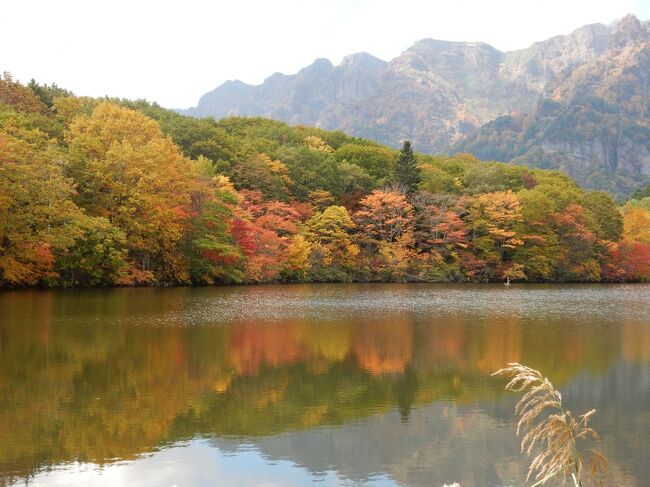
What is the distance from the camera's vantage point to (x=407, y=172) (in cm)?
6078

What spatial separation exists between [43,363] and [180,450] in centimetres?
718

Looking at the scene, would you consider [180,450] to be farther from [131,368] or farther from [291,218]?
[291,218]

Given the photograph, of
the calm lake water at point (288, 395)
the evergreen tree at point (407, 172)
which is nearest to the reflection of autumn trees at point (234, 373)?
the calm lake water at point (288, 395)

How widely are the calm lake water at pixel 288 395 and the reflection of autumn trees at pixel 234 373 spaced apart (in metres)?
0.06

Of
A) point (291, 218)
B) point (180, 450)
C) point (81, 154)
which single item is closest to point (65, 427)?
point (180, 450)

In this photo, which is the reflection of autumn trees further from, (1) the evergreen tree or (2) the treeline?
(1) the evergreen tree

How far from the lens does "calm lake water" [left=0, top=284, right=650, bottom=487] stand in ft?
29.0

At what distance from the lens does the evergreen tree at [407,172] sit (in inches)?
2372

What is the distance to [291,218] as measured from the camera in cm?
5188

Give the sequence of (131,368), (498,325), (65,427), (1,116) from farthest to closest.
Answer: (1,116), (498,325), (131,368), (65,427)

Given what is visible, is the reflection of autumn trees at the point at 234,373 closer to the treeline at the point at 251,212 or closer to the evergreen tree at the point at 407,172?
the treeline at the point at 251,212

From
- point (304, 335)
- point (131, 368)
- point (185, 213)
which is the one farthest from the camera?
point (185, 213)

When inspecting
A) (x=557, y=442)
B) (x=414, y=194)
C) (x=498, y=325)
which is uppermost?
(x=414, y=194)

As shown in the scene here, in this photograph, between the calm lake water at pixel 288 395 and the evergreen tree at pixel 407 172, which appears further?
the evergreen tree at pixel 407 172
